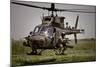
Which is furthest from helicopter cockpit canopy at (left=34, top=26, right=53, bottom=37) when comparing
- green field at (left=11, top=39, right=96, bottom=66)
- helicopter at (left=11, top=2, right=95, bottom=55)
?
green field at (left=11, top=39, right=96, bottom=66)

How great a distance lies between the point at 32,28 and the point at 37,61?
1.26 feet

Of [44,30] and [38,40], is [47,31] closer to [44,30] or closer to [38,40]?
[44,30]

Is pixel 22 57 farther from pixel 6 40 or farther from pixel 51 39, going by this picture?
pixel 51 39

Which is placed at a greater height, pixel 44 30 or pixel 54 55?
pixel 44 30

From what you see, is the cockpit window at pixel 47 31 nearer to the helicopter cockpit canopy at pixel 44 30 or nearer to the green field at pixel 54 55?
the helicopter cockpit canopy at pixel 44 30

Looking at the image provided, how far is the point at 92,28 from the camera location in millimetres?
2424

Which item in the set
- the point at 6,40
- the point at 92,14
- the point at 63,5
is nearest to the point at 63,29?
the point at 63,5

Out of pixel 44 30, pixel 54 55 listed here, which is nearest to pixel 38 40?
pixel 44 30

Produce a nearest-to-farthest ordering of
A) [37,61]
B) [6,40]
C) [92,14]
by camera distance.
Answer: [6,40], [37,61], [92,14]

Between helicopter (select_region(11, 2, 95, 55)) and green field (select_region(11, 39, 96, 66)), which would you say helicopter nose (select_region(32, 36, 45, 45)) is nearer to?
helicopter (select_region(11, 2, 95, 55))

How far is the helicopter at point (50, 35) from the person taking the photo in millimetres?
2149

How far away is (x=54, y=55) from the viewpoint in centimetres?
223

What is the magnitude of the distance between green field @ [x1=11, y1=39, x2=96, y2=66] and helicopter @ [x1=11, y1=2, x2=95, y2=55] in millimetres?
50

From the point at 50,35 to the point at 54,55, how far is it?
24 cm
